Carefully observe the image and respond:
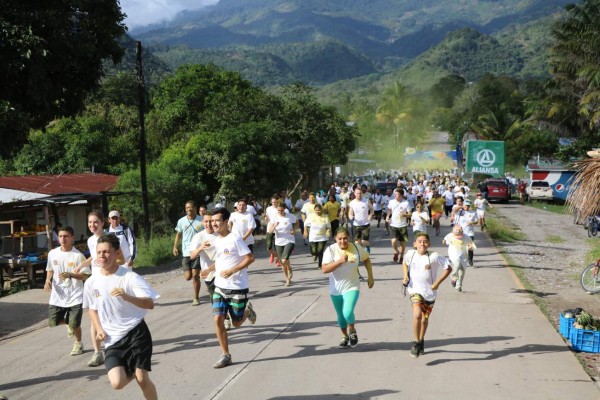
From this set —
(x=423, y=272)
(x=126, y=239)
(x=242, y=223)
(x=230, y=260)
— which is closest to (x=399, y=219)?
(x=242, y=223)

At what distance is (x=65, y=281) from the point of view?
9.12 metres

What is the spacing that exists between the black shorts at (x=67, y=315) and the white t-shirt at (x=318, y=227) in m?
7.01

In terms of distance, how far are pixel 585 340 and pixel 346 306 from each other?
10.3 ft

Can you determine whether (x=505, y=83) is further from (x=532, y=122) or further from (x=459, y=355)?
(x=459, y=355)

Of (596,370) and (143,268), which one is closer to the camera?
(596,370)

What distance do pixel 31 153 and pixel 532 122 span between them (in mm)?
31554

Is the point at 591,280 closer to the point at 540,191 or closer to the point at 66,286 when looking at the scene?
the point at 66,286

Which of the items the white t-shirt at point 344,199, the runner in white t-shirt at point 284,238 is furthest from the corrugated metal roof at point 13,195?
the white t-shirt at point 344,199

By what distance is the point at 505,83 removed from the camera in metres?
108

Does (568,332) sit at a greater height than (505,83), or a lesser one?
lesser

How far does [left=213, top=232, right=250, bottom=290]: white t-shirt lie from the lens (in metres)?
8.41

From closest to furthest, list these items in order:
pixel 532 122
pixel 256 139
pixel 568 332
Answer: pixel 568 332, pixel 256 139, pixel 532 122

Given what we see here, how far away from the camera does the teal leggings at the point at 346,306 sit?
8859 millimetres

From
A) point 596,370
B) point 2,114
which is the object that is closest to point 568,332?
point 596,370
